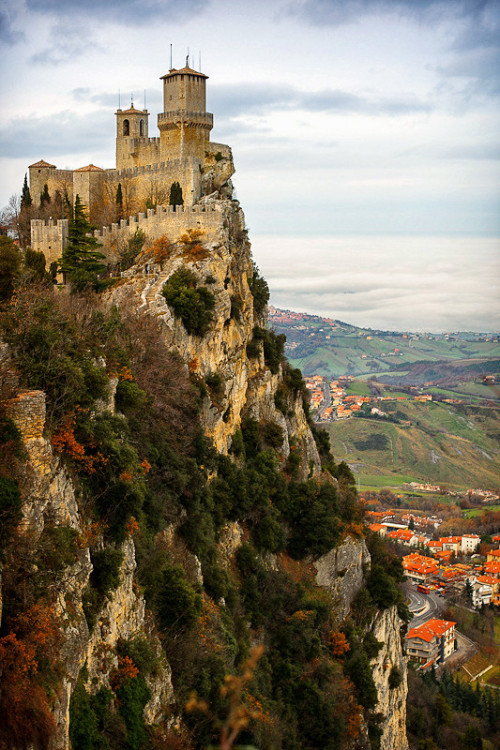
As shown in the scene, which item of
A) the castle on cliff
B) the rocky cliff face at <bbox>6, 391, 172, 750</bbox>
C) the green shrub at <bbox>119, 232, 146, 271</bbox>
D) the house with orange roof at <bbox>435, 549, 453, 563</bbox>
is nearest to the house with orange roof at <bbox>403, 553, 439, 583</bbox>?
the house with orange roof at <bbox>435, 549, 453, 563</bbox>

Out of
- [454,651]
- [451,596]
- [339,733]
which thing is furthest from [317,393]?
[339,733]

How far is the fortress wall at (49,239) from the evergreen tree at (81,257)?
62cm

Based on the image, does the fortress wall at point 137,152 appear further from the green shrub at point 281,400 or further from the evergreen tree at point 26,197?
the green shrub at point 281,400

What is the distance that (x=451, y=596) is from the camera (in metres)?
79.8

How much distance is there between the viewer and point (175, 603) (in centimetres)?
2059

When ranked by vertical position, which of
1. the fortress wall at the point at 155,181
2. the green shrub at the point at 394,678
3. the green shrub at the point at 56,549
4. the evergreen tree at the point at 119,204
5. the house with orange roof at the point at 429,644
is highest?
the fortress wall at the point at 155,181

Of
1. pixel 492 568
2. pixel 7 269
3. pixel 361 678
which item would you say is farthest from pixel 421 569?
pixel 7 269

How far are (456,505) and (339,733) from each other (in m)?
86.4

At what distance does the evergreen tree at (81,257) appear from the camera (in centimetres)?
3288

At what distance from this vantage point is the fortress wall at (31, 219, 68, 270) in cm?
3566

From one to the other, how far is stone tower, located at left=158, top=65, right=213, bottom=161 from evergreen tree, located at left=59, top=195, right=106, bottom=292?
22.9ft

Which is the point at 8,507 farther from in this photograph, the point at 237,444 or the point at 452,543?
the point at 452,543

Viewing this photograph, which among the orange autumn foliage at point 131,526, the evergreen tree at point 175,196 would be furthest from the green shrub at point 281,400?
the orange autumn foliage at point 131,526

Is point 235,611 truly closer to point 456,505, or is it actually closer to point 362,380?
point 456,505
